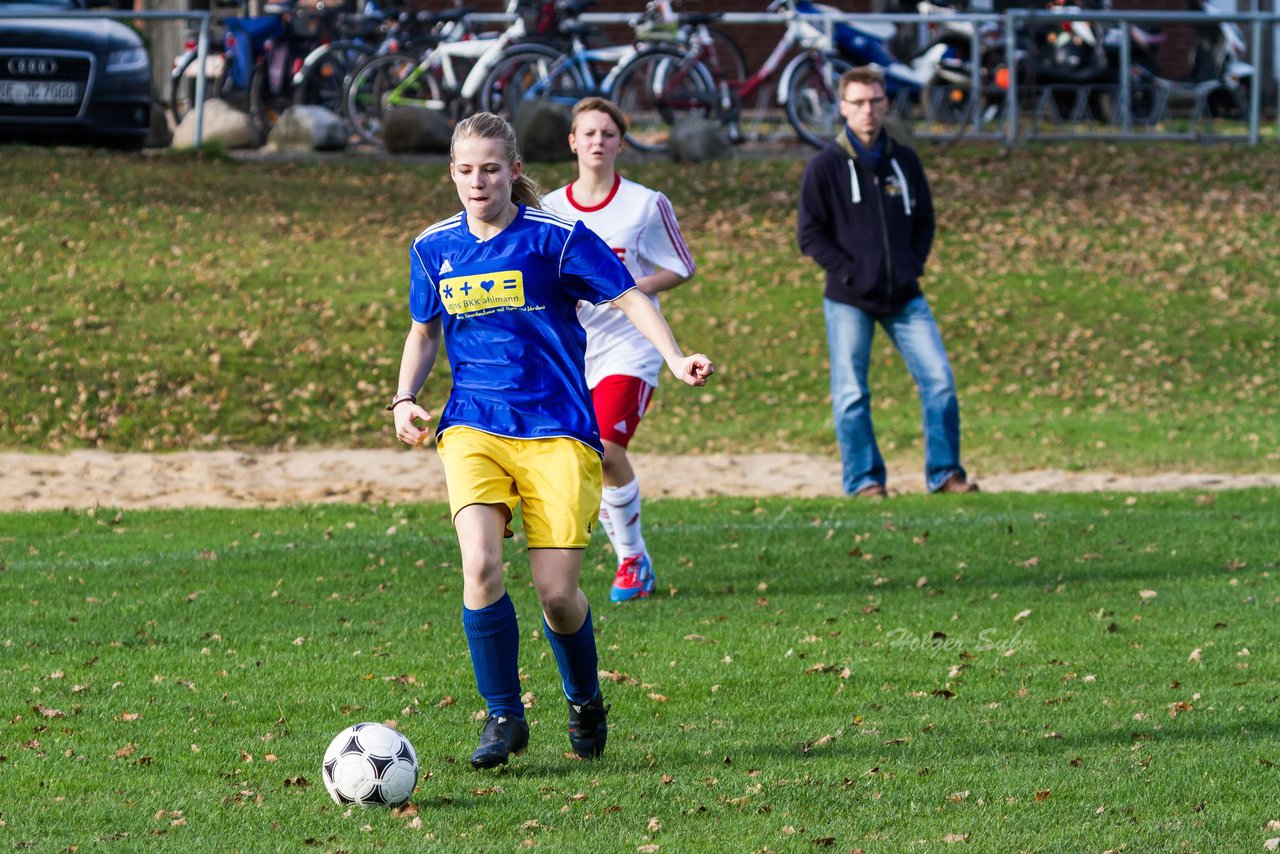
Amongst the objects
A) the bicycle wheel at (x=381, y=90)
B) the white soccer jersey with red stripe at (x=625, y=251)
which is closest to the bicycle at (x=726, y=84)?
the bicycle wheel at (x=381, y=90)

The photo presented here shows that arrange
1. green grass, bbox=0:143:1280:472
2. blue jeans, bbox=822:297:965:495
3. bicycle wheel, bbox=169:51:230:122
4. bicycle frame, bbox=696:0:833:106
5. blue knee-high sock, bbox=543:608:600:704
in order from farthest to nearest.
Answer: bicycle wheel, bbox=169:51:230:122 → bicycle frame, bbox=696:0:833:106 → green grass, bbox=0:143:1280:472 → blue jeans, bbox=822:297:965:495 → blue knee-high sock, bbox=543:608:600:704

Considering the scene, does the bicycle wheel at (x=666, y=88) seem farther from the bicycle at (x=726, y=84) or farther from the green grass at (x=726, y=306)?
the green grass at (x=726, y=306)

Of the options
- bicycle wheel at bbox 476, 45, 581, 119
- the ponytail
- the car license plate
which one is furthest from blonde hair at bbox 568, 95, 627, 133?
bicycle wheel at bbox 476, 45, 581, 119

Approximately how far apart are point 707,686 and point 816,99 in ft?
50.4

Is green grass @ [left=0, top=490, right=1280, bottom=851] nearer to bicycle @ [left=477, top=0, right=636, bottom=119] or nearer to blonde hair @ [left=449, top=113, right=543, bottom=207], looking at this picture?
blonde hair @ [left=449, top=113, right=543, bottom=207]

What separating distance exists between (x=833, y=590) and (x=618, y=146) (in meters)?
2.26

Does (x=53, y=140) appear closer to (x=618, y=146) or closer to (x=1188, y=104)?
(x=618, y=146)

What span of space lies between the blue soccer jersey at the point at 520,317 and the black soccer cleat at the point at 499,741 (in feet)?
2.76

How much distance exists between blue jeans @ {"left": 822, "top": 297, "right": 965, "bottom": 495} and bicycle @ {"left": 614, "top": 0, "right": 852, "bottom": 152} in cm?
997

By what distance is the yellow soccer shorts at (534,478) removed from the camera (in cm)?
517

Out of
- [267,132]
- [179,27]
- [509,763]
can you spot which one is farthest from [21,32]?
[509,763]

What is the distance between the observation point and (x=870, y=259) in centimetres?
1056

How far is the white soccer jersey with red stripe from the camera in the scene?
25.3ft

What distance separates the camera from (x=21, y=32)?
17.9m
